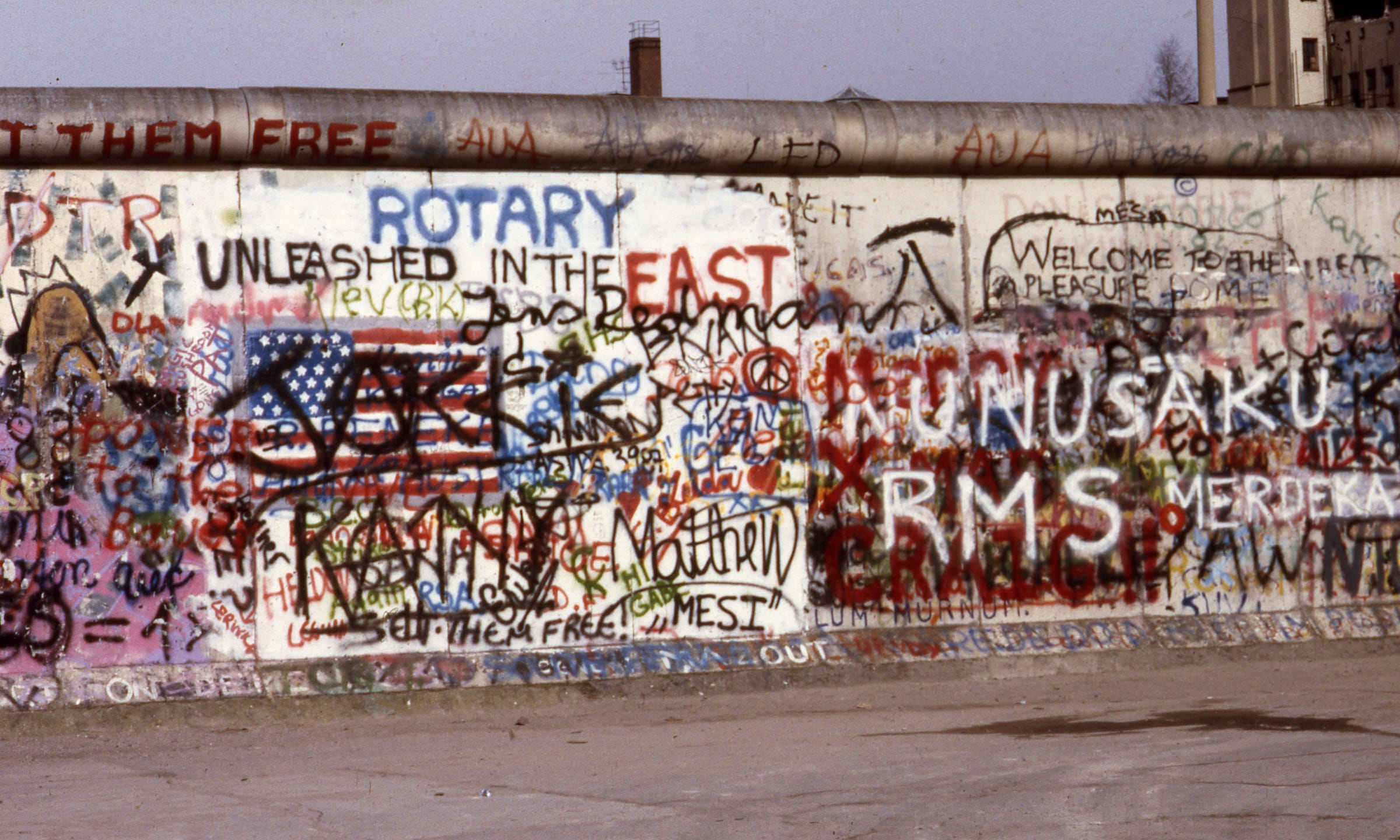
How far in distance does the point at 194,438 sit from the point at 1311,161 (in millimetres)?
7498

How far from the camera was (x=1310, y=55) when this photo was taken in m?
67.8

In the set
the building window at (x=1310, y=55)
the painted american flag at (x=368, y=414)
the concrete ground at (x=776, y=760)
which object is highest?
the building window at (x=1310, y=55)

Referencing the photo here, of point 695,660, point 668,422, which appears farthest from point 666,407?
point 695,660

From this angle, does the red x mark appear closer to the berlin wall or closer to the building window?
the berlin wall

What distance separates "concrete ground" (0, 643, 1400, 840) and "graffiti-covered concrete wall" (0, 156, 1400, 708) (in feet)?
0.85

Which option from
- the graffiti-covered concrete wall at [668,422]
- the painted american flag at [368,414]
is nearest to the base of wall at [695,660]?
the graffiti-covered concrete wall at [668,422]

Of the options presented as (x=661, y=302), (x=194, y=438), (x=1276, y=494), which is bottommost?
(x=1276, y=494)

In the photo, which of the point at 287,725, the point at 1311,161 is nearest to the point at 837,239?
the point at 1311,161

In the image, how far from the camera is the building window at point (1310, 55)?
221 feet

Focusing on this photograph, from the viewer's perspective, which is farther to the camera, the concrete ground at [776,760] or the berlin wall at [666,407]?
the berlin wall at [666,407]

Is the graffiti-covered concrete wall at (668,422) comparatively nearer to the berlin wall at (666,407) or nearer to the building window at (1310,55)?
the berlin wall at (666,407)

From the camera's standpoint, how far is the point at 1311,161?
11469 millimetres

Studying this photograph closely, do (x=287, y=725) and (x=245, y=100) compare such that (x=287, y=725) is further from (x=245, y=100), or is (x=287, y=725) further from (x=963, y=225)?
(x=963, y=225)

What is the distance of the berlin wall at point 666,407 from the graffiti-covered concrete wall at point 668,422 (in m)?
0.02
